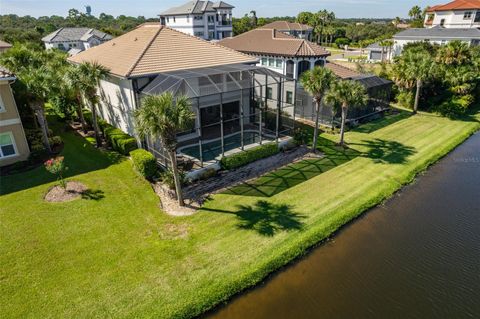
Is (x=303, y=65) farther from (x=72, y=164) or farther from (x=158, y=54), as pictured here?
(x=72, y=164)

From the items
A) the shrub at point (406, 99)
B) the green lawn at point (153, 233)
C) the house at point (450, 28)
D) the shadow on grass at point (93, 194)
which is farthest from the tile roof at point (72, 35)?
the shadow on grass at point (93, 194)

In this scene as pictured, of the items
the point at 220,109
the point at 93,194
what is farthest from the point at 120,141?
the point at 220,109

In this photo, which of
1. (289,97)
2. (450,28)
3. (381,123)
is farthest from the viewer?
(450,28)

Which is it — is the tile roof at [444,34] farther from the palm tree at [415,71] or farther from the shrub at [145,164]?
the shrub at [145,164]

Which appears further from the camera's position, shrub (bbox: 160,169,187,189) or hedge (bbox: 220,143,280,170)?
hedge (bbox: 220,143,280,170)

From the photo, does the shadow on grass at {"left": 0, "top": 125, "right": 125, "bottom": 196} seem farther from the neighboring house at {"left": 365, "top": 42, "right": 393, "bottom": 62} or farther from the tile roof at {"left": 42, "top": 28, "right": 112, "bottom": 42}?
the neighboring house at {"left": 365, "top": 42, "right": 393, "bottom": 62}

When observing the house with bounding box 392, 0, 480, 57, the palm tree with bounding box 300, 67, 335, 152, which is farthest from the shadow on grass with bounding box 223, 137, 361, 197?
the house with bounding box 392, 0, 480, 57

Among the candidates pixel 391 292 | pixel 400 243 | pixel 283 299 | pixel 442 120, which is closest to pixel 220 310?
pixel 283 299
